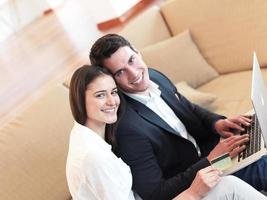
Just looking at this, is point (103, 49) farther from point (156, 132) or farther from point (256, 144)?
point (256, 144)

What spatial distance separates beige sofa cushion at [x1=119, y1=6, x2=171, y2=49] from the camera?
2.48m

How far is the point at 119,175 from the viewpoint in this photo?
1260 millimetres

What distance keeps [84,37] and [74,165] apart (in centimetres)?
381

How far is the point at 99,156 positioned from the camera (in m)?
1.21

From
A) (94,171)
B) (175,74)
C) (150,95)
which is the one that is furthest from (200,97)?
(94,171)

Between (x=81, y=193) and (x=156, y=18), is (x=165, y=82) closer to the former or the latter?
(x=81, y=193)

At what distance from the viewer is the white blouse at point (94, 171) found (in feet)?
3.94

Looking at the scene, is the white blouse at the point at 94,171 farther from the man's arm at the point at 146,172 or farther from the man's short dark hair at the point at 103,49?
the man's short dark hair at the point at 103,49

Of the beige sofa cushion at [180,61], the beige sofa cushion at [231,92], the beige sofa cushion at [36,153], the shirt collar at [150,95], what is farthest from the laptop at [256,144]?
the beige sofa cushion at [180,61]

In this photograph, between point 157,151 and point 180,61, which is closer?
point 157,151

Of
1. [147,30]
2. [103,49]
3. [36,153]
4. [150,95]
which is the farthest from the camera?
[147,30]

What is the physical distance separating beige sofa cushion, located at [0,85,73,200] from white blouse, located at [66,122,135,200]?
456mm

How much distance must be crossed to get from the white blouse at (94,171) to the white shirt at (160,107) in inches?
12.6

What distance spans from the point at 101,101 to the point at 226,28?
1281mm
